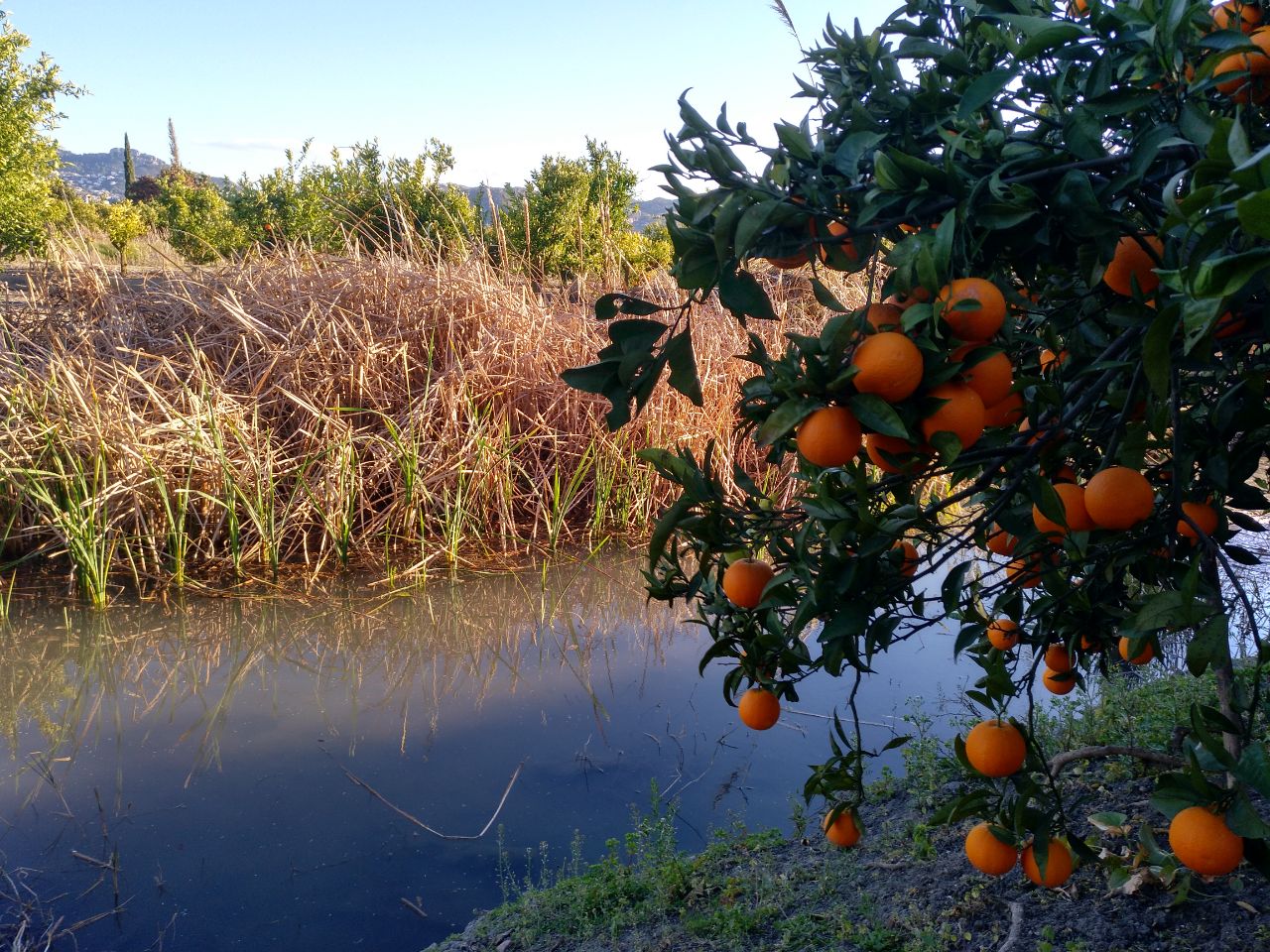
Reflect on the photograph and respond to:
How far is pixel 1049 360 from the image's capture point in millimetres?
1391

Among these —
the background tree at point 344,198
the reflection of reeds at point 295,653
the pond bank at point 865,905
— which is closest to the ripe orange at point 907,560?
the pond bank at point 865,905

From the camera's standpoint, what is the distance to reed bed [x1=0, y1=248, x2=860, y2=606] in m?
4.11

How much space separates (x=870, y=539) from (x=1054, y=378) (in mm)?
373

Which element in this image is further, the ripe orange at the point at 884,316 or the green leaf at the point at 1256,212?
the ripe orange at the point at 884,316

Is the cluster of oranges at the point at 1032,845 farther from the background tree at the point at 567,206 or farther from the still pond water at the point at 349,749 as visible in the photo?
the background tree at the point at 567,206

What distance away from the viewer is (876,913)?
5.91 feet

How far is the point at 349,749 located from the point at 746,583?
1883 mm

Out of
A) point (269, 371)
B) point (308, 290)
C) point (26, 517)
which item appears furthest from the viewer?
point (308, 290)

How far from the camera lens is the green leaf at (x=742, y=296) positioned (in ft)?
3.19

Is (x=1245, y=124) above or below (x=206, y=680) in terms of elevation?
above

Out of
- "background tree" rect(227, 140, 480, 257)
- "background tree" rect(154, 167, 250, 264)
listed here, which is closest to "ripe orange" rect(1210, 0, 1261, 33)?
"background tree" rect(227, 140, 480, 257)

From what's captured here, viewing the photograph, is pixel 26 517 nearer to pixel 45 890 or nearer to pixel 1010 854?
pixel 45 890

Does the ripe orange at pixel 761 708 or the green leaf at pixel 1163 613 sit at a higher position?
the green leaf at pixel 1163 613

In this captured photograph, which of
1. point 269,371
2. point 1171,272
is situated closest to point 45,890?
point 1171,272
